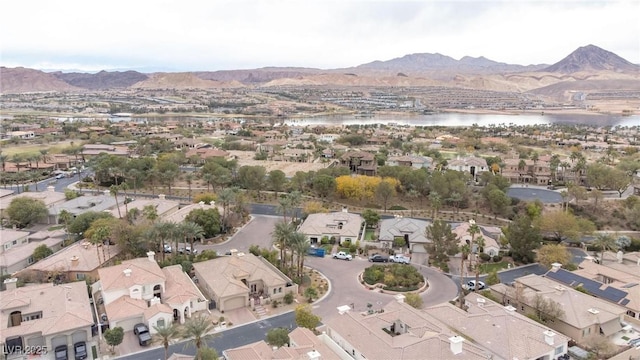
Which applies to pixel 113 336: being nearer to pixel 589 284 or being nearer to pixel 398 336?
pixel 398 336

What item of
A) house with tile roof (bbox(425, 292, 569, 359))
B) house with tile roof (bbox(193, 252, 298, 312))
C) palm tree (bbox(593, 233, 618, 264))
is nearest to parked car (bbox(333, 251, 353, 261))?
house with tile roof (bbox(193, 252, 298, 312))

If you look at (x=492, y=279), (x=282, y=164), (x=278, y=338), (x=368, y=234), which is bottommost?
(x=368, y=234)

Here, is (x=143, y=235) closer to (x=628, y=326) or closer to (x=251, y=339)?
(x=251, y=339)

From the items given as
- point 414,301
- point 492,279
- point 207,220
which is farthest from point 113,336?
point 492,279

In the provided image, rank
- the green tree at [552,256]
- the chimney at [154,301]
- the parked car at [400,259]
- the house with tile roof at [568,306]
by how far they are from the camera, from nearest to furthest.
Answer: the house with tile roof at [568,306] < the chimney at [154,301] < the green tree at [552,256] < the parked car at [400,259]

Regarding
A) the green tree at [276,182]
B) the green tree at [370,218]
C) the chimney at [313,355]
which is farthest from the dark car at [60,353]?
the green tree at [276,182]

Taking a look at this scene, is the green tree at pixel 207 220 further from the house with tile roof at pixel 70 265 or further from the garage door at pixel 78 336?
the garage door at pixel 78 336

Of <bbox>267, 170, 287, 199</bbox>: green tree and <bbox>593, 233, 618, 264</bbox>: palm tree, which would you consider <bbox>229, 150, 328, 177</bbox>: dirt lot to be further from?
<bbox>593, 233, 618, 264</bbox>: palm tree

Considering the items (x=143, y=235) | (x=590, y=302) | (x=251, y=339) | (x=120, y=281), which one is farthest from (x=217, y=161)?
(x=590, y=302)
